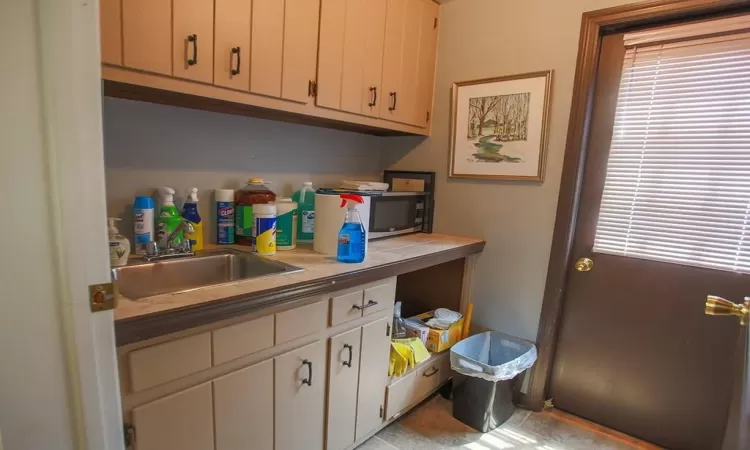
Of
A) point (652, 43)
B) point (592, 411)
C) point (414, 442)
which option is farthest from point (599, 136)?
point (414, 442)

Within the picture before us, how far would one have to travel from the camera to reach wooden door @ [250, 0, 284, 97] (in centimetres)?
140

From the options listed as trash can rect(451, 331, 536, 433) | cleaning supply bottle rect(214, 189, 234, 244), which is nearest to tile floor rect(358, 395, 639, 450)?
trash can rect(451, 331, 536, 433)

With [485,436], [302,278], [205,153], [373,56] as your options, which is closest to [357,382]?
[302,278]

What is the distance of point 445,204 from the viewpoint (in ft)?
7.60

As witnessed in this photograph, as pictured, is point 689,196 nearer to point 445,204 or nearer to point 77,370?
point 445,204

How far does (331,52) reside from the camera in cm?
167

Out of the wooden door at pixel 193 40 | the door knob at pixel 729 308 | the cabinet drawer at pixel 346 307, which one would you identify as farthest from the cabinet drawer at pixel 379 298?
the door knob at pixel 729 308

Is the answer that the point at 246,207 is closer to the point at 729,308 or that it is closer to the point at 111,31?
the point at 111,31

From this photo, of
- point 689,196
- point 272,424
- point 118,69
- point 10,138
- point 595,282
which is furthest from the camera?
point 595,282

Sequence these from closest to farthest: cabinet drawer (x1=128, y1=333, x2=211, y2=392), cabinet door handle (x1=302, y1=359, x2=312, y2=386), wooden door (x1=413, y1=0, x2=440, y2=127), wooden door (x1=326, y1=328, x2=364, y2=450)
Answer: cabinet drawer (x1=128, y1=333, x2=211, y2=392) < cabinet door handle (x1=302, y1=359, x2=312, y2=386) < wooden door (x1=326, y1=328, x2=364, y2=450) < wooden door (x1=413, y1=0, x2=440, y2=127)

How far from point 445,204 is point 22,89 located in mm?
1972

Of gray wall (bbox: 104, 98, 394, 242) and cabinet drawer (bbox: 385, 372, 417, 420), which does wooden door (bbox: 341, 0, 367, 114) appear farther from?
cabinet drawer (bbox: 385, 372, 417, 420)

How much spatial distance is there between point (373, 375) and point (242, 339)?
0.69 m

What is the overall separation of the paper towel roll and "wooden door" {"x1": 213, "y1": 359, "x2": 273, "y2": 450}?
0.57 m
